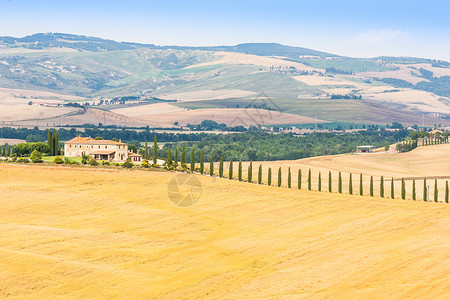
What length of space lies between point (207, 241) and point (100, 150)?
2406 inches

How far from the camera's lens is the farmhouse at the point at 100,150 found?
12500 cm

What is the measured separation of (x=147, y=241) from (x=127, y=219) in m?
11.5

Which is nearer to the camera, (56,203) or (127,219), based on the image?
(127,219)

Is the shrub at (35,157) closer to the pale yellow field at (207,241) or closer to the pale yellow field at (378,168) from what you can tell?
the pale yellow field at (207,241)

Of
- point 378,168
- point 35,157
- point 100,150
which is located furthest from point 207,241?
point 378,168

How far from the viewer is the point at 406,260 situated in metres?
55.9

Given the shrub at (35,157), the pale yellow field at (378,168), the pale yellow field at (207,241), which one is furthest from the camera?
the pale yellow field at (378,168)

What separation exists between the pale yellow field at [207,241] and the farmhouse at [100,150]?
20296 mm

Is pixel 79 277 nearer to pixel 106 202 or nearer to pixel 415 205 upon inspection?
pixel 106 202

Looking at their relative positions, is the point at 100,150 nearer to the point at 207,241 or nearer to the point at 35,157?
the point at 35,157

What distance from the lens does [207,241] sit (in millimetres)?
69875

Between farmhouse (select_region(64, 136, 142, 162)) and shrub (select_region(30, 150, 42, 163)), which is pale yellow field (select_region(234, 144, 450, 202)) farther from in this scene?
shrub (select_region(30, 150, 42, 163))

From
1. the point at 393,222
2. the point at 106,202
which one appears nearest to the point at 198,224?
the point at 106,202

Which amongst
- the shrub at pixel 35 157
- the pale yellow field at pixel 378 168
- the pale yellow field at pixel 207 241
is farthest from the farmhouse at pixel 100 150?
the pale yellow field at pixel 207 241
